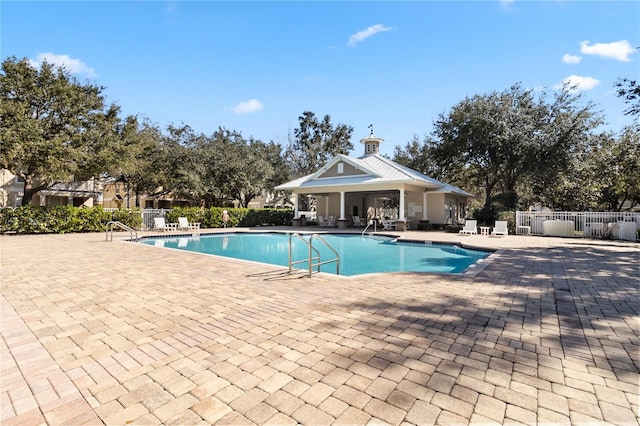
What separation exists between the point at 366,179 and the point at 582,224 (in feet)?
39.2

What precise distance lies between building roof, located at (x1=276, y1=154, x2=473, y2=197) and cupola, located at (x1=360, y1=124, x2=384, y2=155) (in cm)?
192

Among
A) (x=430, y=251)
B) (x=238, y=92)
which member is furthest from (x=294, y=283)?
(x=238, y=92)

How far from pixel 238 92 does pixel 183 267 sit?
1397cm

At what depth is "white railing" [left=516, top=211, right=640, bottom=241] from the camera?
47.1 ft

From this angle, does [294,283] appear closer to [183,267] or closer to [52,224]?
[183,267]

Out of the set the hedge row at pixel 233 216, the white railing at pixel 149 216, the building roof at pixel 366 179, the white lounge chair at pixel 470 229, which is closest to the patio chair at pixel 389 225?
the building roof at pixel 366 179

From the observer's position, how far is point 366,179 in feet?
68.6

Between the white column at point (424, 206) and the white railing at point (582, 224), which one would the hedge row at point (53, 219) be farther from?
the white railing at point (582, 224)

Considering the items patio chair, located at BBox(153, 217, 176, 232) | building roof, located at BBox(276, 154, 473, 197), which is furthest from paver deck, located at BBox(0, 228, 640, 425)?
building roof, located at BBox(276, 154, 473, 197)

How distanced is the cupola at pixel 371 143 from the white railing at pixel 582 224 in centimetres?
1260

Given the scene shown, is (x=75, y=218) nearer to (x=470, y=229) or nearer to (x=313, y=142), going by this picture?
(x=470, y=229)

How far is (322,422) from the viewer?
1931 millimetres

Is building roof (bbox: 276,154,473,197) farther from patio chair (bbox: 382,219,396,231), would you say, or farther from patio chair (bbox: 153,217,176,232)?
patio chair (bbox: 153,217,176,232)

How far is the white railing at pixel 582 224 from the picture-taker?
566 inches
